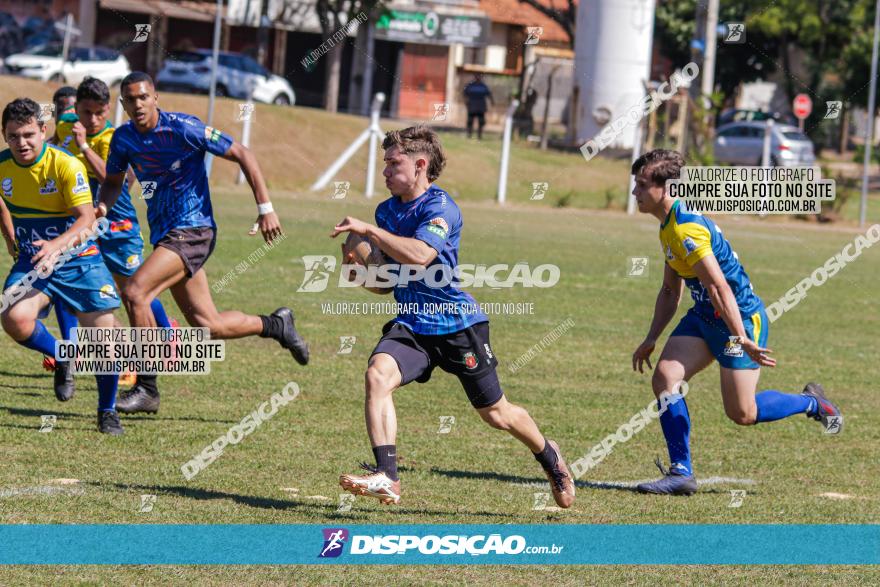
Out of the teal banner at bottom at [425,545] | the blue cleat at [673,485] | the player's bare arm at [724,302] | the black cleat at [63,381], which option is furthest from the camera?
the black cleat at [63,381]

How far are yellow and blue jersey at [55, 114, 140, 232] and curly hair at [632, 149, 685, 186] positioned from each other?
11.8 feet

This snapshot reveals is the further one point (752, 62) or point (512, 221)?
point (752, 62)

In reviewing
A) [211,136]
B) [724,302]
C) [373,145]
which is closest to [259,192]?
[211,136]

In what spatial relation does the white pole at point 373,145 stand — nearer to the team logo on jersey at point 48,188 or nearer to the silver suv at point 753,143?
the silver suv at point 753,143

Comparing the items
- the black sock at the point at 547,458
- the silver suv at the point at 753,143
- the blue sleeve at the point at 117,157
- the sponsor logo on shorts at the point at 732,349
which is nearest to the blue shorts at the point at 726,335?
the sponsor logo on shorts at the point at 732,349

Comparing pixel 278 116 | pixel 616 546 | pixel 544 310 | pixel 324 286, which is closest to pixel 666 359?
pixel 616 546

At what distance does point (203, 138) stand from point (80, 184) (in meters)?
0.78

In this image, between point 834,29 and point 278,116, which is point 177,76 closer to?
point 278,116

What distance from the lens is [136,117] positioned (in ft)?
27.5

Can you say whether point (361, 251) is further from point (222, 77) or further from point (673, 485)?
point (222, 77)

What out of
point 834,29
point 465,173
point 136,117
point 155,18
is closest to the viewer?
point 136,117

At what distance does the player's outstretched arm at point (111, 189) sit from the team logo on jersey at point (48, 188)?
0.52 metres

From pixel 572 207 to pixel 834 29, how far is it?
30.9 meters

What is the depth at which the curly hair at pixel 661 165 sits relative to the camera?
23.6 ft
